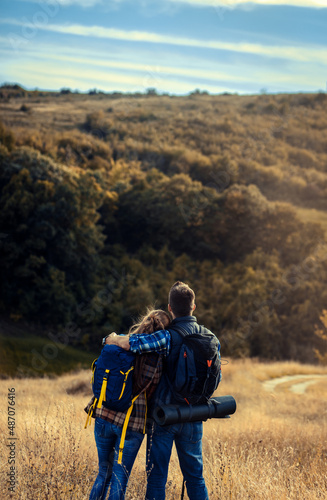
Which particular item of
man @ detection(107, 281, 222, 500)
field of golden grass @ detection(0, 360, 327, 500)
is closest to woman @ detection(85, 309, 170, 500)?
man @ detection(107, 281, 222, 500)

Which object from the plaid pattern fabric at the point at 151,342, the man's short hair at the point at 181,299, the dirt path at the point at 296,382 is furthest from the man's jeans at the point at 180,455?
the dirt path at the point at 296,382

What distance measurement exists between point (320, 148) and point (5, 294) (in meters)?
55.7

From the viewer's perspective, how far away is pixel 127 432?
350cm

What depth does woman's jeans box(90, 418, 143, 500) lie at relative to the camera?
11.3 ft

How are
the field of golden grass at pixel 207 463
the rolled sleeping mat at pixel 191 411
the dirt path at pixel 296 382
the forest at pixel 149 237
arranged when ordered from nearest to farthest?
the rolled sleeping mat at pixel 191 411, the field of golden grass at pixel 207 463, the dirt path at pixel 296 382, the forest at pixel 149 237

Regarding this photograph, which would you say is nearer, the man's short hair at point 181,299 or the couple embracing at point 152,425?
the couple embracing at point 152,425

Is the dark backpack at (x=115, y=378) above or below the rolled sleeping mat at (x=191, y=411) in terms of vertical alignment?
above

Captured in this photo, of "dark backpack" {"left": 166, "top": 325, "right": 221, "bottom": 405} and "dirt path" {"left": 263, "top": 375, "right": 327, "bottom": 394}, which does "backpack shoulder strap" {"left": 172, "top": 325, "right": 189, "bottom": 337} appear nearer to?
"dark backpack" {"left": 166, "top": 325, "right": 221, "bottom": 405}

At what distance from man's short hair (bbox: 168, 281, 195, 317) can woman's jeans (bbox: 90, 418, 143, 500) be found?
3.23ft

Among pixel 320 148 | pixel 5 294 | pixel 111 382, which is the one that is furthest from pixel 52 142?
pixel 320 148

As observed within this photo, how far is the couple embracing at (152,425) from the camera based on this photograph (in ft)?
11.4

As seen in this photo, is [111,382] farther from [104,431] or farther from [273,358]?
[273,358]

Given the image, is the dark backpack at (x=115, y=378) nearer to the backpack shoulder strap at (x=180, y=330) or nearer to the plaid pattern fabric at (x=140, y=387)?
the plaid pattern fabric at (x=140, y=387)

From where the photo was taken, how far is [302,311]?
93.3ft
